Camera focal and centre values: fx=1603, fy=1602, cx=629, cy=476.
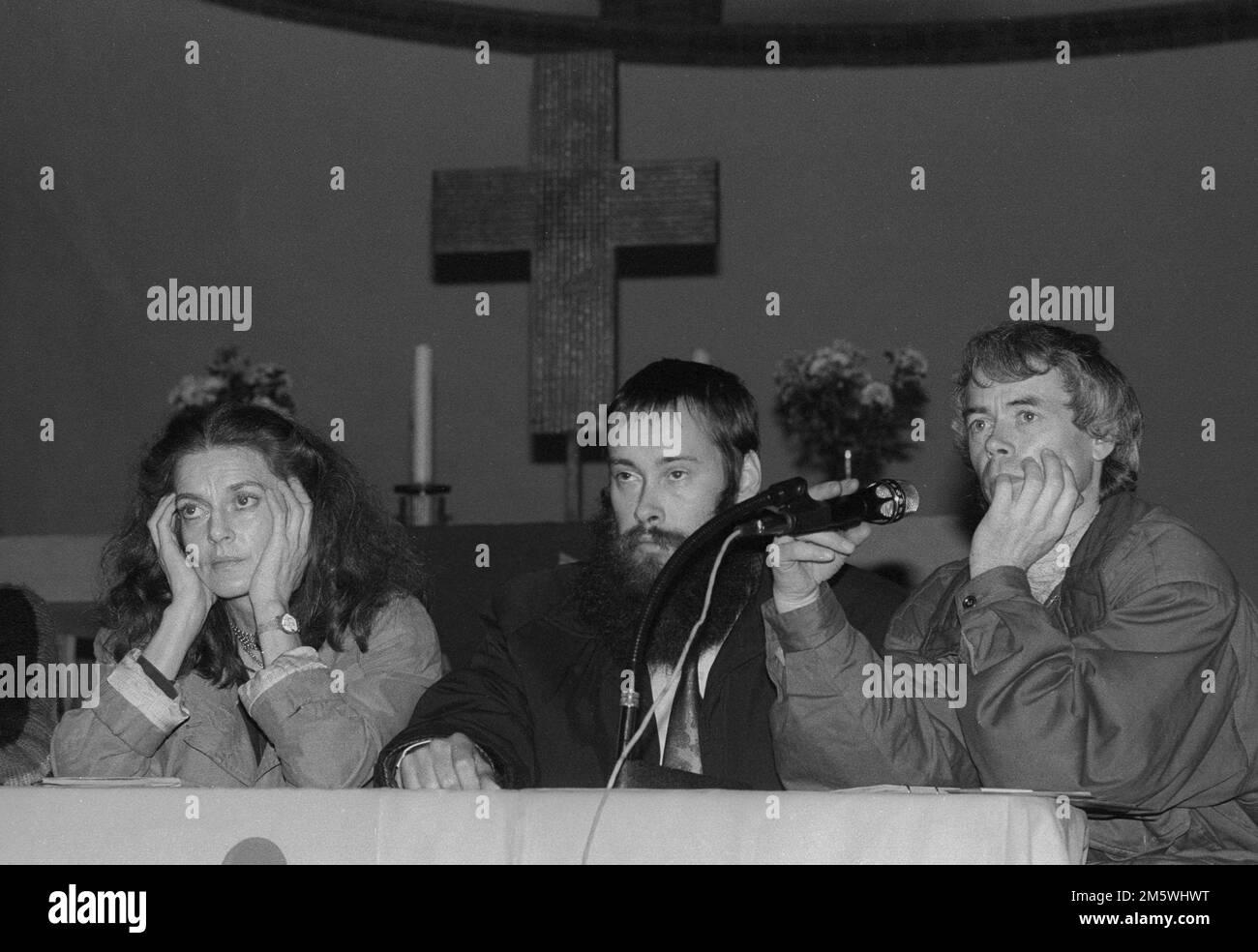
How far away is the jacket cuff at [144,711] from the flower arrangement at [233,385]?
81.7 inches

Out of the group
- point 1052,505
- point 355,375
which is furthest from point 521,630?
point 355,375

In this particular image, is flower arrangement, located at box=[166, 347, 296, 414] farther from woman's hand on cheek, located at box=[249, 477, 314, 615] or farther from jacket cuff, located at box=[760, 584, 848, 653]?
jacket cuff, located at box=[760, 584, 848, 653]

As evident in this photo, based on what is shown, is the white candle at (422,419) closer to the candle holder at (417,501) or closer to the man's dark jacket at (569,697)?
the candle holder at (417,501)

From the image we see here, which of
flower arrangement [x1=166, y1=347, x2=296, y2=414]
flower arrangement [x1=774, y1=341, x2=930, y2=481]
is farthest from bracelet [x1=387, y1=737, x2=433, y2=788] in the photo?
flower arrangement [x1=774, y1=341, x2=930, y2=481]

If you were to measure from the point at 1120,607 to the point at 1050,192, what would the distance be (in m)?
3.83

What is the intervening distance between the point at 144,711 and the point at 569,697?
78 cm

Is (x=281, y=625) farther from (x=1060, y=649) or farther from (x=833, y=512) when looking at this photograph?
(x=1060, y=649)

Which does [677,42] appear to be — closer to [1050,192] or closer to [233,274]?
[1050,192]

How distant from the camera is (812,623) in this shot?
258 cm

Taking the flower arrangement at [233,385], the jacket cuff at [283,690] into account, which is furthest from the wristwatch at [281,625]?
the flower arrangement at [233,385]

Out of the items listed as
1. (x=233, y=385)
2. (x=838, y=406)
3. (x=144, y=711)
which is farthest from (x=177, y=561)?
(x=838, y=406)

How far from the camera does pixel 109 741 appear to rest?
9.45 feet

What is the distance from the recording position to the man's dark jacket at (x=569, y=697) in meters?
2.95

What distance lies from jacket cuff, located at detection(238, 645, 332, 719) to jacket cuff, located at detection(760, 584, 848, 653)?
0.83 meters
